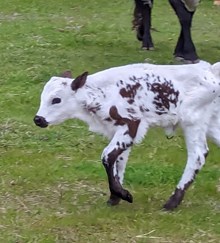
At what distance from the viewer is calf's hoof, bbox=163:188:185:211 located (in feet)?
17.4

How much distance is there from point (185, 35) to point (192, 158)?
4702mm

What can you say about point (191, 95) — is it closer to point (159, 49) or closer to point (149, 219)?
point (149, 219)

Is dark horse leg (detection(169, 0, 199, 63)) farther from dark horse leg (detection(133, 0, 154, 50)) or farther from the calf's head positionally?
the calf's head

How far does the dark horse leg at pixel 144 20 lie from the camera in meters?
10.5

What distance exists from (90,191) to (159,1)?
356 inches

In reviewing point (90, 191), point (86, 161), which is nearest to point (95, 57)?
point (86, 161)

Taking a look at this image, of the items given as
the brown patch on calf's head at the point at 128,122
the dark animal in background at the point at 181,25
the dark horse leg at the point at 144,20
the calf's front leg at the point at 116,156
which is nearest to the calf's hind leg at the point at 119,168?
the calf's front leg at the point at 116,156

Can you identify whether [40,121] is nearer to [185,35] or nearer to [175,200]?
[175,200]

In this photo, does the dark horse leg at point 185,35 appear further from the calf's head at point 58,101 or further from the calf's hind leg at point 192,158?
the calf's head at point 58,101

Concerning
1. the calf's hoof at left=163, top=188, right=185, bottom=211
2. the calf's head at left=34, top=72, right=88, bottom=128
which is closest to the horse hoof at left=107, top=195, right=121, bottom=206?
the calf's hoof at left=163, top=188, right=185, bottom=211

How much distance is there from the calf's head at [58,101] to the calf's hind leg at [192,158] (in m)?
0.66

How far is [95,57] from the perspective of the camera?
992cm

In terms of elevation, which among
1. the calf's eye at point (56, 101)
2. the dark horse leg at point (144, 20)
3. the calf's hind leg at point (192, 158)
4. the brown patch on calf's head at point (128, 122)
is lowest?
the dark horse leg at point (144, 20)

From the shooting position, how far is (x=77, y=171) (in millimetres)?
6109
